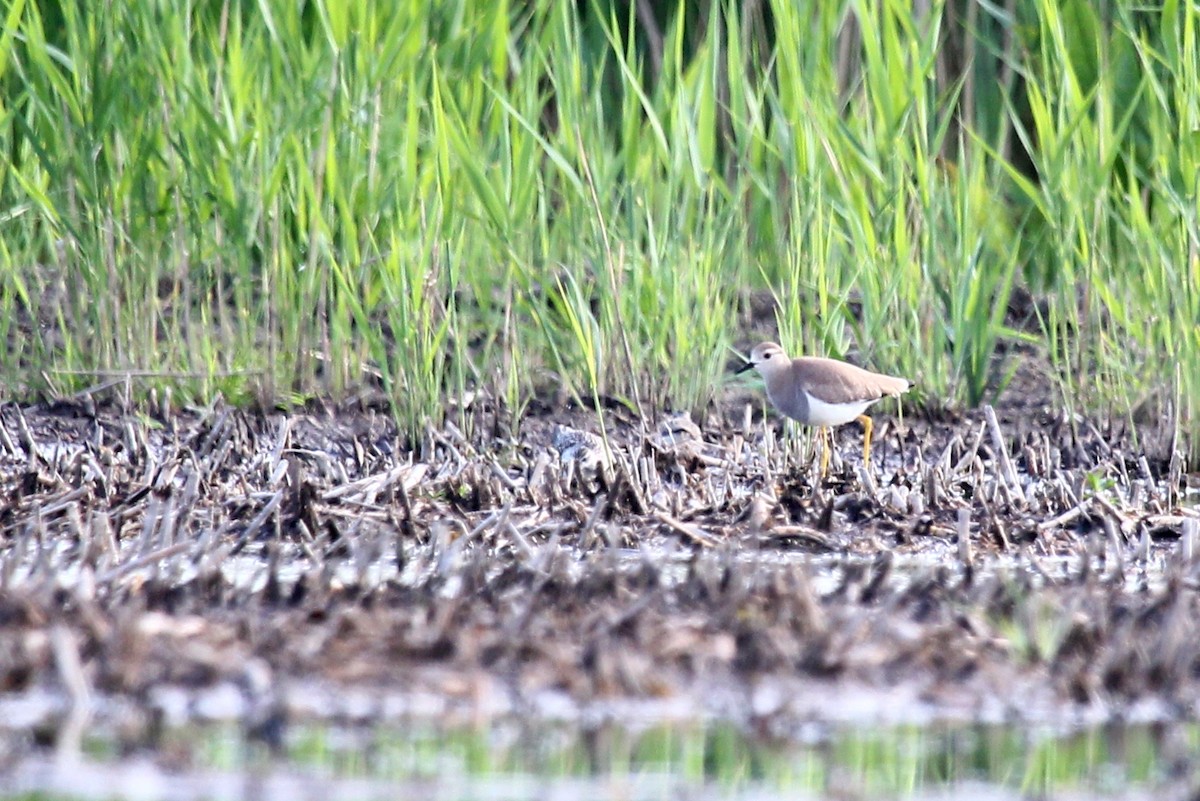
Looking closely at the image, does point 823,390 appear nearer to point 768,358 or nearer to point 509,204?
point 768,358

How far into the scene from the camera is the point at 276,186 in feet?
18.6

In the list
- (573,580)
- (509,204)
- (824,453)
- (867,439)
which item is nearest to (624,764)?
(573,580)

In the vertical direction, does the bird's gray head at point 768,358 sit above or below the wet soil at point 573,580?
below

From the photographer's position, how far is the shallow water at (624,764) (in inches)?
105

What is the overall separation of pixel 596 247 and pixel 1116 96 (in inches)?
117

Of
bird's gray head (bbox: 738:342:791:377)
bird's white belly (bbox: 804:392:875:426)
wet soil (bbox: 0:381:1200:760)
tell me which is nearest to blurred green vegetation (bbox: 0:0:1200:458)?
bird's gray head (bbox: 738:342:791:377)

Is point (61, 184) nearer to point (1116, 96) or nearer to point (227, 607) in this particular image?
point (227, 607)

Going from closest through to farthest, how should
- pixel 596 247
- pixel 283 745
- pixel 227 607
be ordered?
1. pixel 283 745
2. pixel 227 607
3. pixel 596 247

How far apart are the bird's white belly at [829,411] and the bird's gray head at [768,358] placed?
0.27 meters

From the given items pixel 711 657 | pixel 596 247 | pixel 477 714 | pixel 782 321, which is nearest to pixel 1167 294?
pixel 782 321

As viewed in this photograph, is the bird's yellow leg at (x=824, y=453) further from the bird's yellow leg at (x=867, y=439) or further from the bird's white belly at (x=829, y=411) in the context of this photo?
the bird's yellow leg at (x=867, y=439)

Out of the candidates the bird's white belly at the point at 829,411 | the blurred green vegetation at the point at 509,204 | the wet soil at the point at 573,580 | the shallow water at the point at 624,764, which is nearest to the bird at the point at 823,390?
the bird's white belly at the point at 829,411

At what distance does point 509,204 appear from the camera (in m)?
6.02

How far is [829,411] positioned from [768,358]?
490mm
